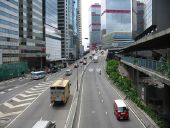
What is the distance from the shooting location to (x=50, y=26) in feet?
594

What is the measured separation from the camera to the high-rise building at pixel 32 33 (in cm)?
13132

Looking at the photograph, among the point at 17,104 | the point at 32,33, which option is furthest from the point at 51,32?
the point at 17,104

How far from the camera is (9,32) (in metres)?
111

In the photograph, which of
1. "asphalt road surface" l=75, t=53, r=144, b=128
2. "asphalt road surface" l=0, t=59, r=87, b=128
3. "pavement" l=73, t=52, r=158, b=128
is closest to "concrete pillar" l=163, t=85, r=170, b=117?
"pavement" l=73, t=52, r=158, b=128

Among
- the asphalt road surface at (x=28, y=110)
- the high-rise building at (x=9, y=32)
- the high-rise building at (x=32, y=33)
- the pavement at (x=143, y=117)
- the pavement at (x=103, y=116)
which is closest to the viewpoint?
the pavement at (x=143, y=117)

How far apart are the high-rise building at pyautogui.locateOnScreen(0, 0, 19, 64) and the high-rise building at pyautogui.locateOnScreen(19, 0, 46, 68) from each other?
9223 millimetres

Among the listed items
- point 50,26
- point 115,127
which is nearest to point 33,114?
point 115,127

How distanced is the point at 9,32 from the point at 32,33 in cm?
3147

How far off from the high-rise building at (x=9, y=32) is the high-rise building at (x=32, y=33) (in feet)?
30.3

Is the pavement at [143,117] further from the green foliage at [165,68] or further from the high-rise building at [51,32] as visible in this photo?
the high-rise building at [51,32]

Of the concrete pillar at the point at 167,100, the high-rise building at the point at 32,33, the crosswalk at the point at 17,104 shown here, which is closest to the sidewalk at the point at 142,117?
the concrete pillar at the point at 167,100

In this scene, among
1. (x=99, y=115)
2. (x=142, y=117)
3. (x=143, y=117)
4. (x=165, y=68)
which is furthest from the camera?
(x=99, y=115)

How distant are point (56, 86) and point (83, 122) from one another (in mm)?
11314

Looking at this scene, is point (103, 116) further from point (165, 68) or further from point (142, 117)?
point (165, 68)
